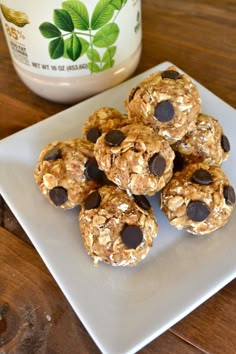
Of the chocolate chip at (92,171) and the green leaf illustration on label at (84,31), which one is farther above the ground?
the green leaf illustration on label at (84,31)

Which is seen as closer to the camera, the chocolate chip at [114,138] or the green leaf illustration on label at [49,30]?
the chocolate chip at [114,138]

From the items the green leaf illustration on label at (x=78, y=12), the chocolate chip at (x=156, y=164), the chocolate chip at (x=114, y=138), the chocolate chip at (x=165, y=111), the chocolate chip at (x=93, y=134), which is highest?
the green leaf illustration on label at (x=78, y=12)

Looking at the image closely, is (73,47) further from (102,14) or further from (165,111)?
(165,111)

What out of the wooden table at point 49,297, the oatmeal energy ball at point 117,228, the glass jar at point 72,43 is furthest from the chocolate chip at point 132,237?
the glass jar at point 72,43

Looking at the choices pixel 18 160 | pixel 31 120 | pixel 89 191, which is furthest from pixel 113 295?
pixel 31 120

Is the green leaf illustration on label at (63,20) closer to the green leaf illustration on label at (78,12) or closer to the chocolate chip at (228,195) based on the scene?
the green leaf illustration on label at (78,12)

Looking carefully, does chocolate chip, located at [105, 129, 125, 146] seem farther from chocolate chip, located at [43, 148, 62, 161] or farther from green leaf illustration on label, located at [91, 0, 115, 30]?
green leaf illustration on label, located at [91, 0, 115, 30]

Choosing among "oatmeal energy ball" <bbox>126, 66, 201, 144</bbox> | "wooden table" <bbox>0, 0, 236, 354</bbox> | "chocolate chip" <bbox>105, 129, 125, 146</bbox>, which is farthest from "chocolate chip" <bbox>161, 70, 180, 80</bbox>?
"wooden table" <bbox>0, 0, 236, 354</bbox>
